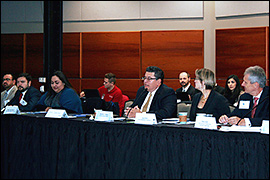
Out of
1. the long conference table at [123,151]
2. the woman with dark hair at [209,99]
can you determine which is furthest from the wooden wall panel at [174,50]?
the long conference table at [123,151]

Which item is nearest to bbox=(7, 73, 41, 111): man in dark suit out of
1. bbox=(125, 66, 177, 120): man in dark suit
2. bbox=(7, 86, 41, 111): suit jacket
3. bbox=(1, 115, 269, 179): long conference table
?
bbox=(7, 86, 41, 111): suit jacket

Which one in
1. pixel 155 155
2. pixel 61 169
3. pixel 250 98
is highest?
pixel 250 98

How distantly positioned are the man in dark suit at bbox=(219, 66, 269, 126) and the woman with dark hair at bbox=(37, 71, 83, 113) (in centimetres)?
186

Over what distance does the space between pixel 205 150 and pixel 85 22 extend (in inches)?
253

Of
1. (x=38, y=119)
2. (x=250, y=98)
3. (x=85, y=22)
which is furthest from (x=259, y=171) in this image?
(x=85, y=22)

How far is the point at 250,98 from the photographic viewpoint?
3.25m

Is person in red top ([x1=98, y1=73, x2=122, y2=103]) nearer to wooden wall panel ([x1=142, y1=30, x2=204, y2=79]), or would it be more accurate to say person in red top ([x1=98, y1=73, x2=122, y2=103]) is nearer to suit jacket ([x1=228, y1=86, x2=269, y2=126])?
wooden wall panel ([x1=142, y1=30, x2=204, y2=79])

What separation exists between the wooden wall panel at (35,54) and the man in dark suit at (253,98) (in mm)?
6022

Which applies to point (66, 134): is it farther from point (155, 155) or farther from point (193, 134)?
point (193, 134)

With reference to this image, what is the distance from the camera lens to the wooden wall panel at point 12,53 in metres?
8.60

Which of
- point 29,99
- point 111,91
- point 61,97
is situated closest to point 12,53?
point 111,91

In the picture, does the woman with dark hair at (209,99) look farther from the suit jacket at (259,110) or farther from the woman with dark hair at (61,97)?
the woman with dark hair at (61,97)

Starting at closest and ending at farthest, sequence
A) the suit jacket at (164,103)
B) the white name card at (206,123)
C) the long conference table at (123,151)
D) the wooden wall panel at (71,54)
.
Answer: the long conference table at (123,151), the white name card at (206,123), the suit jacket at (164,103), the wooden wall panel at (71,54)

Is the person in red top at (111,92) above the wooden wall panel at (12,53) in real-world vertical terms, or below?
below
